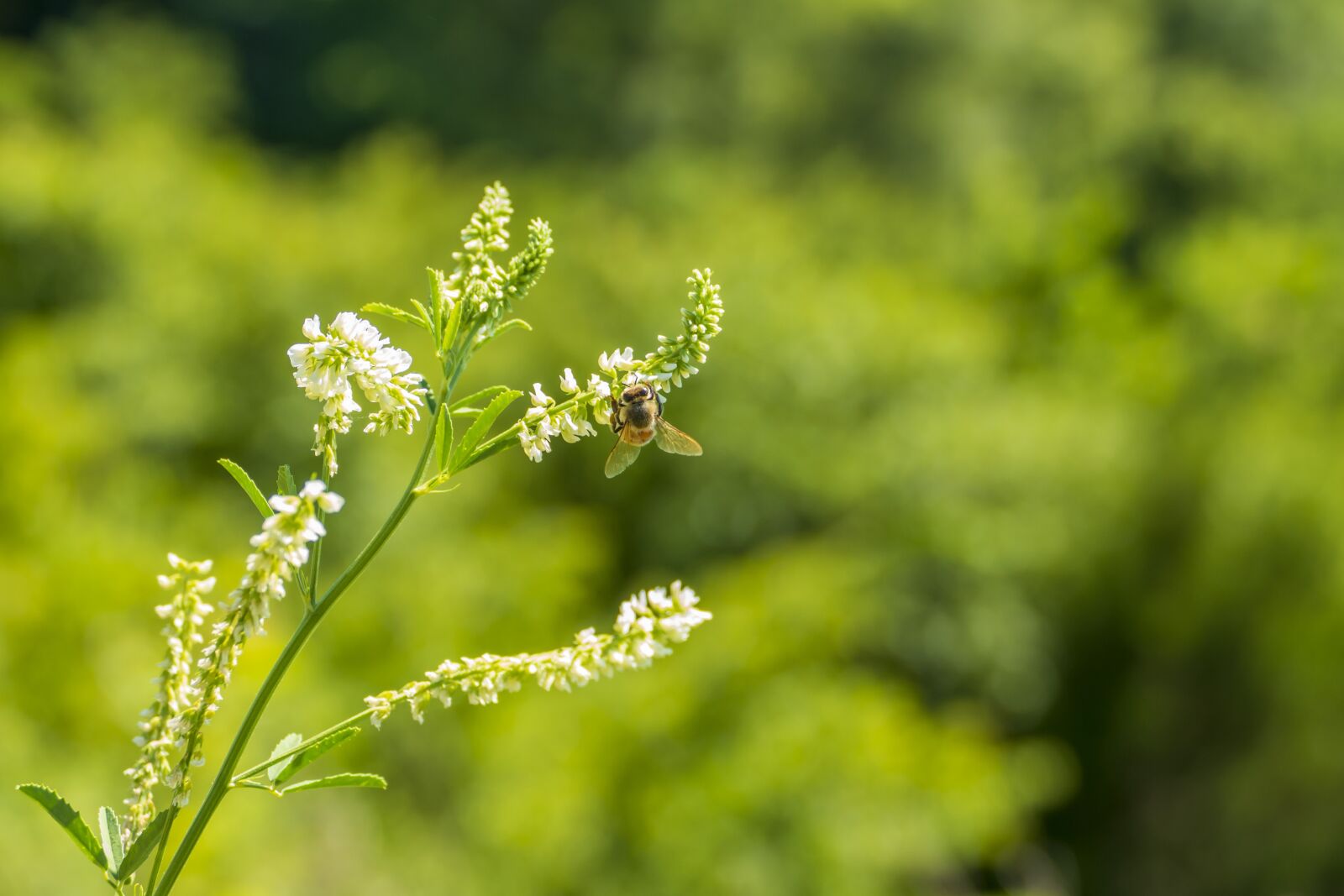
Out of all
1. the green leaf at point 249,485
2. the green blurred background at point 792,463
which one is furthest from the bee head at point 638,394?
the green blurred background at point 792,463

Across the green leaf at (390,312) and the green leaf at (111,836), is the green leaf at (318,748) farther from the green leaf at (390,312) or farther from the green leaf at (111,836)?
the green leaf at (390,312)

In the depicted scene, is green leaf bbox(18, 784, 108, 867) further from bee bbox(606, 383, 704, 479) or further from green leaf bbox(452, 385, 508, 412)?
bee bbox(606, 383, 704, 479)

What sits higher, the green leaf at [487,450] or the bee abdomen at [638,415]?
the bee abdomen at [638,415]

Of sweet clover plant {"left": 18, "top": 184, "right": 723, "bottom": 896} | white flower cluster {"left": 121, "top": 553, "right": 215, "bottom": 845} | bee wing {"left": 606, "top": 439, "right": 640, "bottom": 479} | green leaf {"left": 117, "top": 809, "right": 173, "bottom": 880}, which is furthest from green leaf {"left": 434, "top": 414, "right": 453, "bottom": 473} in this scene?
bee wing {"left": 606, "top": 439, "right": 640, "bottom": 479}

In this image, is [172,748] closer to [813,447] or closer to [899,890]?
[899,890]

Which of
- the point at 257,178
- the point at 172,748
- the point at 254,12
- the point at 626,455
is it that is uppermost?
the point at 254,12

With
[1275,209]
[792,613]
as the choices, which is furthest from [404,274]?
[1275,209]

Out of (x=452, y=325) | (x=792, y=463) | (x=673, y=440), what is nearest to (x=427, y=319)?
(x=452, y=325)
